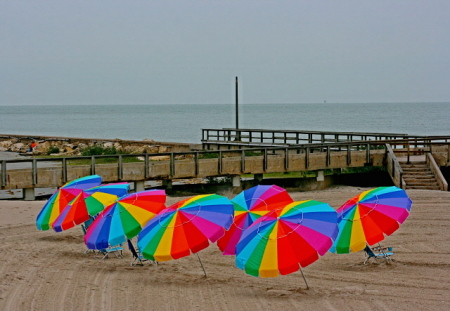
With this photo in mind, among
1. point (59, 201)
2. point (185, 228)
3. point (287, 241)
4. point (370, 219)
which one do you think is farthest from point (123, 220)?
point (370, 219)

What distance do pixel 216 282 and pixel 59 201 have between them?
15.7 ft

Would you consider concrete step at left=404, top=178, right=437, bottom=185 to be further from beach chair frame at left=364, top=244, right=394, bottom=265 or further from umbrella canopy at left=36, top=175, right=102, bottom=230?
umbrella canopy at left=36, top=175, right=102, bottom=230

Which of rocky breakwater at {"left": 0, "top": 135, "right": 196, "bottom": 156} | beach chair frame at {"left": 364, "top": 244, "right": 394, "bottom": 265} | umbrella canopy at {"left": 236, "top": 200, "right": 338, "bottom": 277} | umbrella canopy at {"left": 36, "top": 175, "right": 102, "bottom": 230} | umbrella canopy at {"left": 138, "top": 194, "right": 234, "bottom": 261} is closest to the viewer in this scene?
umbrella canopy at {"left": 236, "top": 200, "right": 338, "bottom": 277}

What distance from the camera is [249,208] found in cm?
1191

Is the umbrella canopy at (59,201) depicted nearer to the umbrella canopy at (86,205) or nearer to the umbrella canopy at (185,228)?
the umbrella canopy at (86,205)

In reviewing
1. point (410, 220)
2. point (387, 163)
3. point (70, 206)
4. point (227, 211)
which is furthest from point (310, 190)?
point (227, 211)

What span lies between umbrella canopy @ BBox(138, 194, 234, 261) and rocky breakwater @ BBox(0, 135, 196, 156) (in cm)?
2500

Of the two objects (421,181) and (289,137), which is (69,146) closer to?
(289,137)

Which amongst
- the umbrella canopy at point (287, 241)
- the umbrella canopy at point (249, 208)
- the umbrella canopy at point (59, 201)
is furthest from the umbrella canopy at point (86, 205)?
the umbrella canopy at point (287, 241)

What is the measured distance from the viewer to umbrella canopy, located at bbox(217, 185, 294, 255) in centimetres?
1155

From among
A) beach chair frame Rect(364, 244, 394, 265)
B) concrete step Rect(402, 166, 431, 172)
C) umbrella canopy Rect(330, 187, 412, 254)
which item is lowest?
beach chair frame Rect(364, 244, 394, 265)

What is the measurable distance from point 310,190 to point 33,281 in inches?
610

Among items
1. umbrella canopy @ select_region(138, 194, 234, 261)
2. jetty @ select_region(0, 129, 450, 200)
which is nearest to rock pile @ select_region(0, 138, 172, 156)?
jetty @ select_region(0, 129, 450, 200)

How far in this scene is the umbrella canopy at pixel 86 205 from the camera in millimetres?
13383
